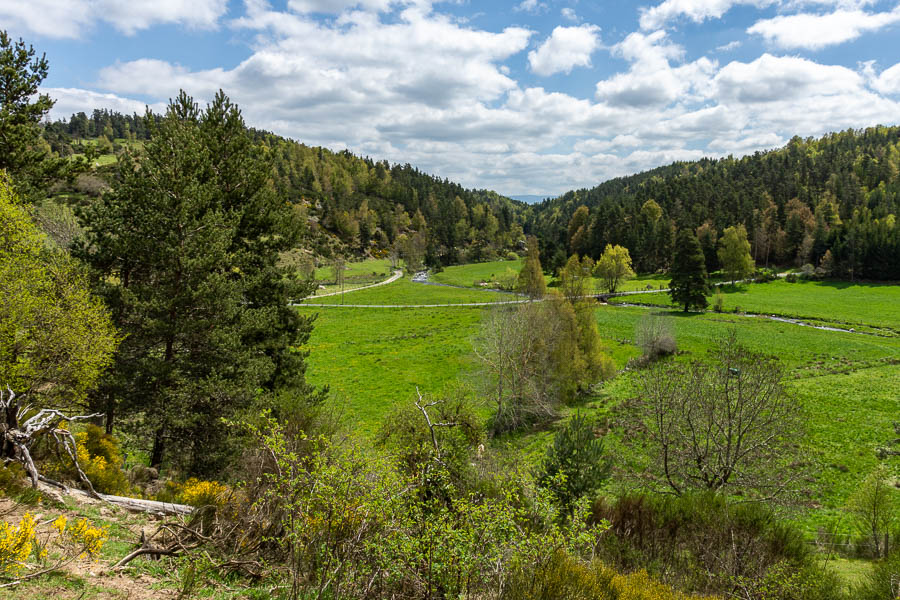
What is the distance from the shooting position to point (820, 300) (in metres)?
79.2

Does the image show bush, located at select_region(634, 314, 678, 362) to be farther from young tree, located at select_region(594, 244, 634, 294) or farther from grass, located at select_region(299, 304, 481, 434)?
young tree, located at select_region(594, 244, 634, 294)

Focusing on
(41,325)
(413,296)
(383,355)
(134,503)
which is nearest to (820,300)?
(413,296)

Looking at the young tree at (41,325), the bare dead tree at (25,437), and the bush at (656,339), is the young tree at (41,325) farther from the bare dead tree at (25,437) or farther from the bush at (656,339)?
the bush at (656,339)

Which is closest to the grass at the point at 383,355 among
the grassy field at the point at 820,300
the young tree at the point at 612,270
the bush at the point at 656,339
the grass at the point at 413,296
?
the grass at the point at 413,296

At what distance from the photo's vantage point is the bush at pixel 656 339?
47156mm

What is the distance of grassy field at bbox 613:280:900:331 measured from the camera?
6681 cm

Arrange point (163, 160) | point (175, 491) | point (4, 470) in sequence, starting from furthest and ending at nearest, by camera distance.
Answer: point (163, 160)
point (175, 491)
point (4, 470)

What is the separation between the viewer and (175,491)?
13.5 m

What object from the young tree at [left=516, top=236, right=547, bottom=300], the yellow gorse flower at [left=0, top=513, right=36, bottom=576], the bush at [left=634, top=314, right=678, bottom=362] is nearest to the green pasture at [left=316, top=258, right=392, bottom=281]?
the young tree at [left=516, top=236, right=547, bottom=300]

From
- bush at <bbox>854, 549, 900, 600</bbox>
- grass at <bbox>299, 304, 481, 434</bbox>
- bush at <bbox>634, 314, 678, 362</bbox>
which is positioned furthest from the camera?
bush at <bbox>634, 314, 678, 362</bbox>

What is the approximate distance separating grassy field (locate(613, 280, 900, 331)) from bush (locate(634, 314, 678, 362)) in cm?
3460

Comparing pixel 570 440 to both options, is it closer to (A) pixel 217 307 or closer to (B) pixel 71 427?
(A) pixel 217 307

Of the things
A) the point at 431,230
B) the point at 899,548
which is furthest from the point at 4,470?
the point at 431,230

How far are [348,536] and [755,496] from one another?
72.5ft
